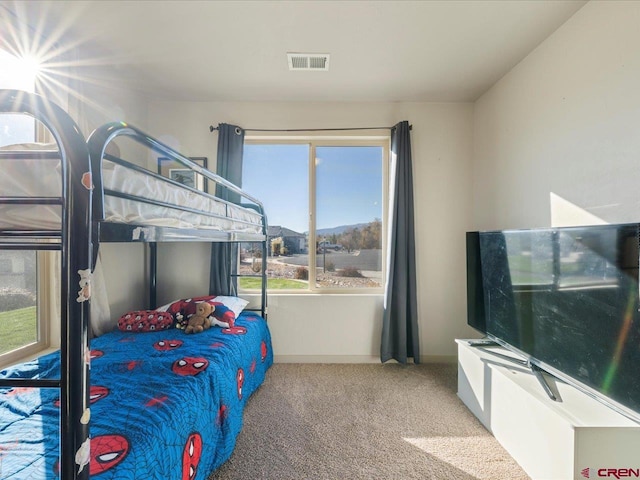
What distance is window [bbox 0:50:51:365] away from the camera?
5.52 ft

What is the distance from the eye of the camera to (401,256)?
2.68m

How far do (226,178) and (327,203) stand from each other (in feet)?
3.25

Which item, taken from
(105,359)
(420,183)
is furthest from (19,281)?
(420,183)

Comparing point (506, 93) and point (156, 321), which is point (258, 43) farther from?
point (156, 321)

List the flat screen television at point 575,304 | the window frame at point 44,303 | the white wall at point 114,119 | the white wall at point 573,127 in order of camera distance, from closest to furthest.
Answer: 1. the flat screen television at point 575,304
2. the white wall at point 573,127
3. the window frame at point 44,303
4. the white wall at point 114,119

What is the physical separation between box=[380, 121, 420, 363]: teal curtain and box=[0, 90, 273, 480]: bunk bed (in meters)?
1.37

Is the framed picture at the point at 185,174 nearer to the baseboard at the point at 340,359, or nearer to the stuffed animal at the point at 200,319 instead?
the stuffed animal at the point at 200,319

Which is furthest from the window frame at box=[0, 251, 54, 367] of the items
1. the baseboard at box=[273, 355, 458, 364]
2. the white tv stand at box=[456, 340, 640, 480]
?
the white tv stand at box=[456, 340, 640, 480]

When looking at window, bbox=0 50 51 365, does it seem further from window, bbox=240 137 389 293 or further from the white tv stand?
the white tv stand

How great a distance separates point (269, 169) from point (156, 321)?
5.52 ft

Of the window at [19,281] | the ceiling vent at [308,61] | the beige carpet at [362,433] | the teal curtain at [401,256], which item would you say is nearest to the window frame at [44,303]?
the window at [19,281]

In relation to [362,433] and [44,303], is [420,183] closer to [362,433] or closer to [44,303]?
[362,433]

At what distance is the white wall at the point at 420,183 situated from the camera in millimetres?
2781

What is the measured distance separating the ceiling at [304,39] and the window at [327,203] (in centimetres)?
56
